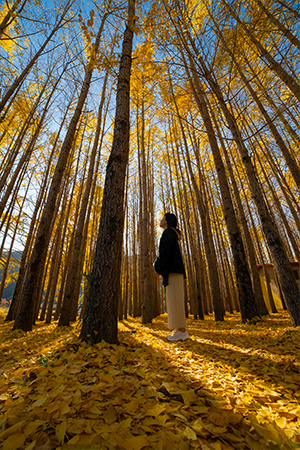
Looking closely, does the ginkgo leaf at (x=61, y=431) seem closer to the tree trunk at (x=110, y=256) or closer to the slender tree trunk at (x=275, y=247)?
the tree trunk at (x=110, y=256)

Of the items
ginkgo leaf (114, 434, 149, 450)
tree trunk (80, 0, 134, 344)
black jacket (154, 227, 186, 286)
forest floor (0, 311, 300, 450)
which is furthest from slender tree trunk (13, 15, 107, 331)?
ginkgo leaf (114, 434, 149, 450)

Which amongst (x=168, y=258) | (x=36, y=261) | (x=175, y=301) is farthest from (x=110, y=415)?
(x=36, y=261)

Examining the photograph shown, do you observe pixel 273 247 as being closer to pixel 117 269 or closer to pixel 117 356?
pixel 117 269

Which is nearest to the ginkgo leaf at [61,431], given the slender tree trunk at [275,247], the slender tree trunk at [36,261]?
the slender tree trunk at [275,247]

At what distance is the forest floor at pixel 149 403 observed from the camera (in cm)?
78

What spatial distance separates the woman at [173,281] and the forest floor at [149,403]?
37.6 inches

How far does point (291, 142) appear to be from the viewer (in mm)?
6988

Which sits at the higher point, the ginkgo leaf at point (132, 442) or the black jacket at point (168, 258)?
the black jacket at point (168, 258)

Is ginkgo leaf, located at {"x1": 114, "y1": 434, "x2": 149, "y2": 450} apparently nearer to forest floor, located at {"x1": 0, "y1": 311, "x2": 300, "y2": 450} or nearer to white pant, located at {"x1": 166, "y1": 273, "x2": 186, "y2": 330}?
forest floor, located at {"x1": 0, "y1": 311, "x2": 300, "y2": 450}

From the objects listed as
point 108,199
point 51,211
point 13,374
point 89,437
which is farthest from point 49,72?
point 89,437

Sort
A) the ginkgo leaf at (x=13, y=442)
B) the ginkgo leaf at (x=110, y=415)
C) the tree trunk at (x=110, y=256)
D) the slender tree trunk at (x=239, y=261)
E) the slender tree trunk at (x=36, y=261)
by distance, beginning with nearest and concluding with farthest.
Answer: the ginkgo leaf at (x=13, y=442) → the ginkgo leaf at (x=110, y=415) → the tree trunk at (x=110, y=256) → the slender tree trunk at (x=36, y=261) → the slender tree trunk at (x=239, y=261)

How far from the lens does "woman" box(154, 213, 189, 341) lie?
9.16 feet

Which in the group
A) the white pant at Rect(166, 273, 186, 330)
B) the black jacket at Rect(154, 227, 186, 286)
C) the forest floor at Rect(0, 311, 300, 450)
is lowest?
the forest floor at Rect(0, 311, 300, 450)

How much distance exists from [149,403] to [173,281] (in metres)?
1.86
